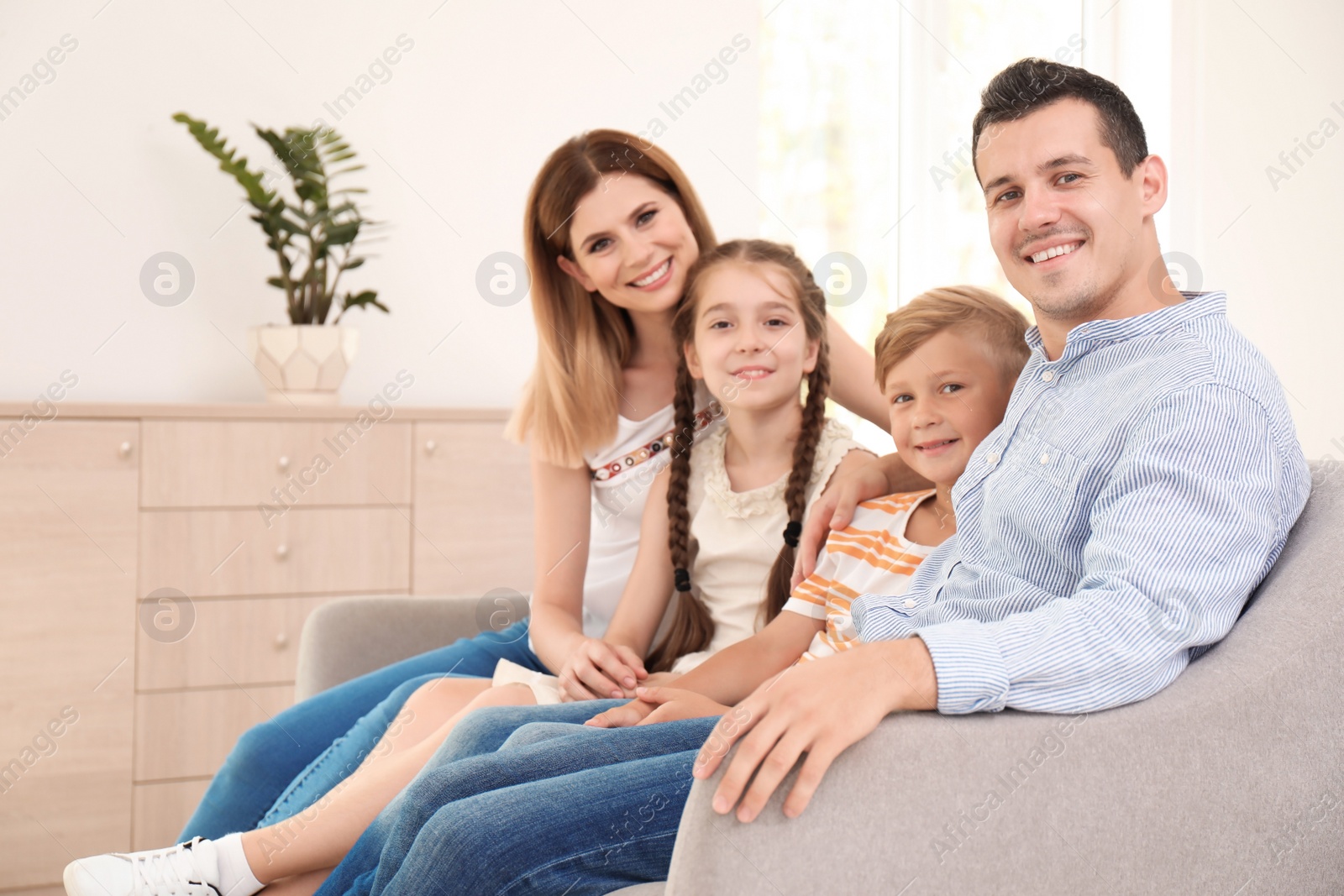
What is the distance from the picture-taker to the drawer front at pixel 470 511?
9.09 ft

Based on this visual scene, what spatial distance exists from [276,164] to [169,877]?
7.59ft

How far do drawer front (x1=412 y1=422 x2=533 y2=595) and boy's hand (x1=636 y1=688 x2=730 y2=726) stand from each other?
1.49 m

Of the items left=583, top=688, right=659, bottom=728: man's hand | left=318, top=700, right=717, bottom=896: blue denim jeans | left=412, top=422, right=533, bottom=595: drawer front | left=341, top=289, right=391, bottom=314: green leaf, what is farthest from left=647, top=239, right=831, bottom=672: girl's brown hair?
left=341, top=289, right=391, bottom=314: green leaf

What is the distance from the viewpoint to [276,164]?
10.2ft

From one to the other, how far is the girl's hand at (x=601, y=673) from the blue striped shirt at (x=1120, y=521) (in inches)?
15.7

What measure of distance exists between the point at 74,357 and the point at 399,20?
1374 millimetres

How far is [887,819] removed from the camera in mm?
805

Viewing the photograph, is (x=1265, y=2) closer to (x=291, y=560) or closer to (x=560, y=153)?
(x=560, y=153)

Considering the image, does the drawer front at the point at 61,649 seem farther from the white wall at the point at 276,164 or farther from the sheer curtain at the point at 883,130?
the sheer curtain at the point at 883,130

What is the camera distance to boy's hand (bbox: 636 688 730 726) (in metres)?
1.26

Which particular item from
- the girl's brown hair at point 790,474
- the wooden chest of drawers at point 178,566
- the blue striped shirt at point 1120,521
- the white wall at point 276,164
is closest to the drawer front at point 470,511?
the wooden chest of drawers at point 178,566

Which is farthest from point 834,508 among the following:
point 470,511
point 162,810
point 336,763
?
point 162,810

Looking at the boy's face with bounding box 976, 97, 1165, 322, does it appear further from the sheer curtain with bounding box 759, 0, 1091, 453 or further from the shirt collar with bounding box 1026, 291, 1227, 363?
the sheer curtain with bounding box 759, 0, 1091, 453

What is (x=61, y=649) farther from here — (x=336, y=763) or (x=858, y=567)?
(x=858, y=567)
